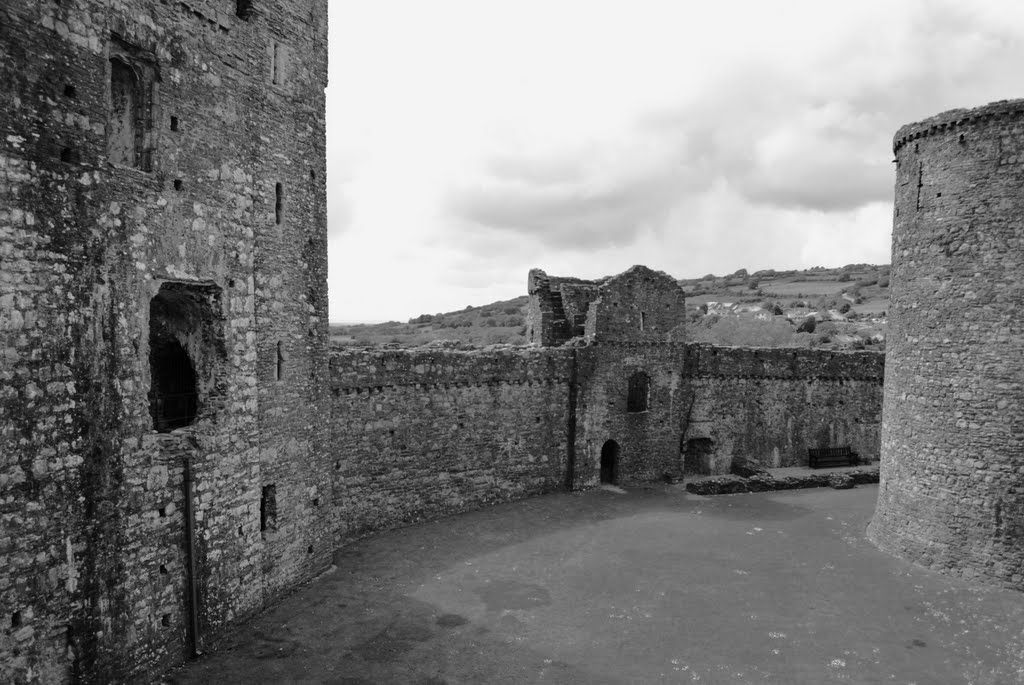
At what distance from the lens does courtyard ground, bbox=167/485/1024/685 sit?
10.6m

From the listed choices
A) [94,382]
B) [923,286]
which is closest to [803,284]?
[923,286]

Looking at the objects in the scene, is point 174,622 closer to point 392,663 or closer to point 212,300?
point 392,663

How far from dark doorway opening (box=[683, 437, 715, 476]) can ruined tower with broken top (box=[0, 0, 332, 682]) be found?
1411 cm

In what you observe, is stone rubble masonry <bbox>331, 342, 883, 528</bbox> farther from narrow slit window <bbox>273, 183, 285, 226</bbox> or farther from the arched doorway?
narrow slit window <bbox>273, 183, 285, 226</bbox>

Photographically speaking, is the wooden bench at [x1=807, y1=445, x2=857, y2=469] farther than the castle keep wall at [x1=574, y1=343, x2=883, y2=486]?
Yes

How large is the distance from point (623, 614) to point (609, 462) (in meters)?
10.3

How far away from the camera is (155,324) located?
39.4ft

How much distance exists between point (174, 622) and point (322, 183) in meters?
8.42

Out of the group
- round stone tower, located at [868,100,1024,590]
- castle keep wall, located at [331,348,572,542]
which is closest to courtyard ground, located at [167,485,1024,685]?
castle keep wall, located at [331,348,572,542]

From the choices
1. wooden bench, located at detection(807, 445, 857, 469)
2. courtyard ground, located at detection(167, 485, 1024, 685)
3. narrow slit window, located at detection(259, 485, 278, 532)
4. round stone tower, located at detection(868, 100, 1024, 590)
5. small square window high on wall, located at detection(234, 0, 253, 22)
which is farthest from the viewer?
wooden bench, located at detection(807, 445, 857, 469)

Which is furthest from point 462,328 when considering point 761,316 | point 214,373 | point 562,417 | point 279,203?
point 214,373

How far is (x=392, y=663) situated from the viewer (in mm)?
10672

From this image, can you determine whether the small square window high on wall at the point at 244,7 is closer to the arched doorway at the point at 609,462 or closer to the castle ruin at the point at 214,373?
the castle ruin at the point at 214,373

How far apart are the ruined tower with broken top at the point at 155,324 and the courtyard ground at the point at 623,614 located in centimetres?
160
